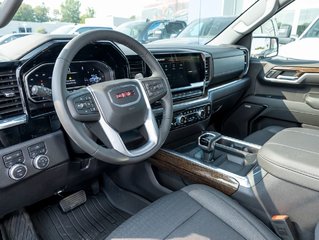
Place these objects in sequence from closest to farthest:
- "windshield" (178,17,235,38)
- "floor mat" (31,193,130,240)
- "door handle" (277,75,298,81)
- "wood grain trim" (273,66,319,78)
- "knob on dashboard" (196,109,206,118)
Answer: "floor mat" (31,193,130,240), "knob on dashboard" (196,109,206,118), "wood grain trim" (273,66,319,78), "door handle" (277,75,298,81), "windshield" (178,17,235,38)

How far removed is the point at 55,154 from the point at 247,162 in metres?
0.92

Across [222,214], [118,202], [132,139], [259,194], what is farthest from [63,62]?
[118,202]

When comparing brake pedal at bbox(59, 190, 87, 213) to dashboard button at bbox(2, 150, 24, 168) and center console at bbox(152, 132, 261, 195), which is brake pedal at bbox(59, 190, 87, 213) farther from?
dashboard button at bbox(2, 150, 24, 168)

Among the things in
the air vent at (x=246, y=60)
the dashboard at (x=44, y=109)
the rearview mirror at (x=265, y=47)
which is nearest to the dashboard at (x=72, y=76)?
the dashboard at (x=44, y=109)

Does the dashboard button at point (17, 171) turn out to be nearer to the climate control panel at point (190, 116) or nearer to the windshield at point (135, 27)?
the climate control panel at point (190, 116)

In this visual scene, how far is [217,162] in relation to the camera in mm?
1520

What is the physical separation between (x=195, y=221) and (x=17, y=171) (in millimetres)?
633

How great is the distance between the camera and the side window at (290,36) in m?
2.38

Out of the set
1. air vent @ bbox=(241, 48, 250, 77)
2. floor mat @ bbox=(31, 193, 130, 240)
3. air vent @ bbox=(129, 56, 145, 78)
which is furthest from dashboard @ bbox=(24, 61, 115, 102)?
air vent @ bbox=(241, 48, 250, 77)

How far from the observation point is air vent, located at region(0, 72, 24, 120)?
36.6 inches

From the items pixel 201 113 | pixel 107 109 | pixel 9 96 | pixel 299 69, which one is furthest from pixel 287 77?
pixel 9 96

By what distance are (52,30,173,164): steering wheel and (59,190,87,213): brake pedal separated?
80 centimetres

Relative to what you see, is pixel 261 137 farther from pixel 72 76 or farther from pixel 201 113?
pixel 72 76

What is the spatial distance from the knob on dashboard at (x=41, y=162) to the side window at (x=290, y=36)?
6.36 ft
